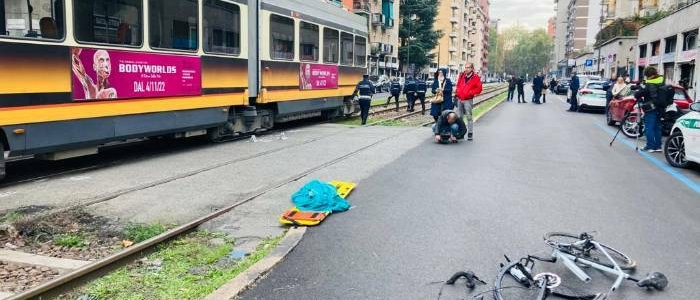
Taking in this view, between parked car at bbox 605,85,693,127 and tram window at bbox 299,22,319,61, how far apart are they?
8142 millimetres

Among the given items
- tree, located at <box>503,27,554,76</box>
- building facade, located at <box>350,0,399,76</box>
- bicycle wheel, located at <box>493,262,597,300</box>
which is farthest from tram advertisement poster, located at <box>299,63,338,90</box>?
tree, located at <box>503,27,554,76</box>

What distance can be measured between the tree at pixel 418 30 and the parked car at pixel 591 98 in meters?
43.2

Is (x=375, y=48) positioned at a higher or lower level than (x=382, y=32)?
lower

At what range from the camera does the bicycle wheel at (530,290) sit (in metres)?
4.20

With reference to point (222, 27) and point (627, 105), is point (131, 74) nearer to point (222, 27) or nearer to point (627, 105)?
point (222, 27)

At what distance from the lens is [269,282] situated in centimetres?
455

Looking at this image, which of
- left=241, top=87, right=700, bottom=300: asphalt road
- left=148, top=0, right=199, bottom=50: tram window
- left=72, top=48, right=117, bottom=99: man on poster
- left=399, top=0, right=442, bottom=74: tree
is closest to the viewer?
left=241, top=87, right=700, bottom=300: asphalt road

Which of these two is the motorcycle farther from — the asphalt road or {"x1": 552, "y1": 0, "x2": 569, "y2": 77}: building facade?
Answer: {"x1": 552, "y1": 0, "x2": 569, "y2": 77}: building facade

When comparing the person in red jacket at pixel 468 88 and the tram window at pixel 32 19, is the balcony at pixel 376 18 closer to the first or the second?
the person in red jacket at pixel 468 88

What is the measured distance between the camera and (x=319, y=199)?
688 centimetres

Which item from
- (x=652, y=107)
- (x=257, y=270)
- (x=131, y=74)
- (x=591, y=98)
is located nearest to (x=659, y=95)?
(x=652, y=107)

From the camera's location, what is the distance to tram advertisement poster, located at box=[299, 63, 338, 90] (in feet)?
52.1

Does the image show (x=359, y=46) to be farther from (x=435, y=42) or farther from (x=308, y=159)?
(x=435, y=42)

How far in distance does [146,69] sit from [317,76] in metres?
7.37
